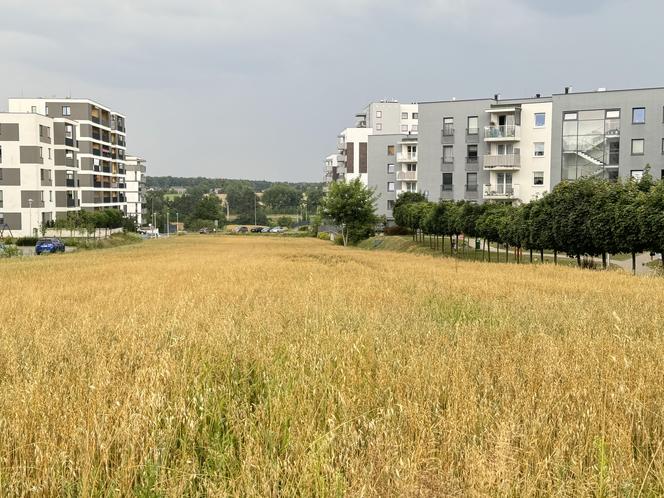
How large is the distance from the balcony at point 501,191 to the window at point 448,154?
18.8ft

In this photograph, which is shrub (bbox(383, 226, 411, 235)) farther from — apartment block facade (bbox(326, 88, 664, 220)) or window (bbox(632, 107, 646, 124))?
window (bbox(632, 107, 646, 124))

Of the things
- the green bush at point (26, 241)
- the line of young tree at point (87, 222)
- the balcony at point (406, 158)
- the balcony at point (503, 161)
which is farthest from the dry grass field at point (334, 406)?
the balcony at point (406, 158)

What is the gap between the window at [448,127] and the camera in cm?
6731

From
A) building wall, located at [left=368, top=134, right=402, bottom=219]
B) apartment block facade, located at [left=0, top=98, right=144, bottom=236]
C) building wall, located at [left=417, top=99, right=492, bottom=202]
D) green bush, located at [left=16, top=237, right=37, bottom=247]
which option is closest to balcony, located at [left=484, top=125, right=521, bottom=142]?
building wall, located at [left=417, top=99, right=492, bottom=202]

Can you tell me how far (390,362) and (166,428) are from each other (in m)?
2.21

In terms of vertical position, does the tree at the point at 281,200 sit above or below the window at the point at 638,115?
below

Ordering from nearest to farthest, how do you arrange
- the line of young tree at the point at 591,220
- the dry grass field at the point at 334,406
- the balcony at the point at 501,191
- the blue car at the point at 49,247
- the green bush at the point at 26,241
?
the dry grass field at the point at 334,406 → the line of young tree at the point at 591,220 → the blue car at the point at 49,247 → the green bush at the point at 26,241 → the balcony at the point at 501,191

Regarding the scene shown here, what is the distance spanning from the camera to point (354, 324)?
7371mm

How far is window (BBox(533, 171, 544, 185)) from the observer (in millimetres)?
63156

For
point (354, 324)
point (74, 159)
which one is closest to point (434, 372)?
point (354, 324)

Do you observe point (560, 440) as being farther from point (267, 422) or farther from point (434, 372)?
point (267, 422)

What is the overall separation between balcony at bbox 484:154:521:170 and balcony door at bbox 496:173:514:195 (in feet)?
4.14

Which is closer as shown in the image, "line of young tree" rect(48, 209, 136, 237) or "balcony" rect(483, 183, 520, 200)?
"balcony" rect(483, 183, 520, 200)

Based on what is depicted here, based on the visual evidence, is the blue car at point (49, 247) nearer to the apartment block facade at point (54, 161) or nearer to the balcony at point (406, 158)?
the apartment block facade at point (54, 161)
